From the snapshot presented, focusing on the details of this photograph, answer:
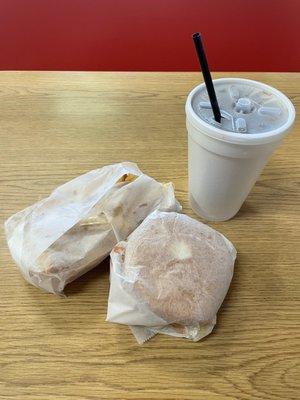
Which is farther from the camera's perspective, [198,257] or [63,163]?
[63,163]

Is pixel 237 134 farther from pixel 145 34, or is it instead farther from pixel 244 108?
pixel 145 34

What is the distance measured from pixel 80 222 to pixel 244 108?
259mm

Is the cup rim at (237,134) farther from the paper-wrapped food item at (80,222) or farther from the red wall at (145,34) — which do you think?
the red wall at (145,34)

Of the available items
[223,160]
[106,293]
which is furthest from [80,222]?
[223,160]

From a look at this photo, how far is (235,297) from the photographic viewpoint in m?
0.47

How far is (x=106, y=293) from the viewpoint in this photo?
471 mm

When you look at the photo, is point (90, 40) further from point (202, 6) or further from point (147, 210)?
point (147, 210)

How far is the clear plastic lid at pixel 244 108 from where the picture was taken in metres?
0.48

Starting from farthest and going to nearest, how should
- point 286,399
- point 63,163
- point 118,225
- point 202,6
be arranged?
1. point 202,6
2. point 63,163
3. point 118,225
4. point 286,399

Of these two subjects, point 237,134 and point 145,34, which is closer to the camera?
point 237,134

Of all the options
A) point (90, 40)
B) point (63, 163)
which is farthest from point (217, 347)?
point (90, 40)

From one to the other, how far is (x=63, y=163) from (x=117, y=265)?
0.26 metres

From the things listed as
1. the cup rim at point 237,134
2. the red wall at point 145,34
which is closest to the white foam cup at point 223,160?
the cup rim at point 237,134

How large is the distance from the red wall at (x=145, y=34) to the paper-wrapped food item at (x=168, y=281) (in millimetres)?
1020
